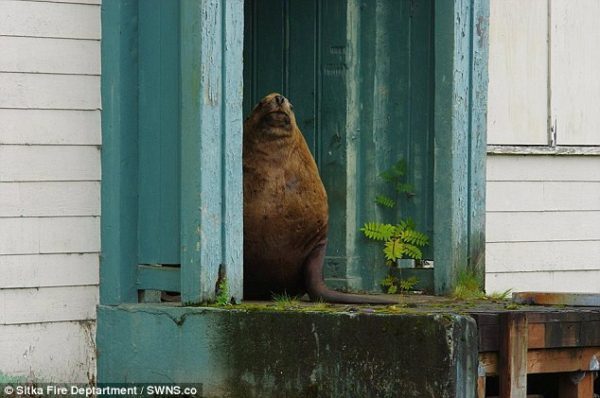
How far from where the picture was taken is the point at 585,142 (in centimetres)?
994

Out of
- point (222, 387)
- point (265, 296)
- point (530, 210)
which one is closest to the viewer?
point (222, 387)

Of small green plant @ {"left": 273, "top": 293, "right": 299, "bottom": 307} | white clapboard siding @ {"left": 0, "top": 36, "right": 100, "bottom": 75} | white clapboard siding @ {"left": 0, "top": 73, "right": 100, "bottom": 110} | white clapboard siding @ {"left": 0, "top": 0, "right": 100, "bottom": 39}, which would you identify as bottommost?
small green plant @ {"left": 273, "top": 293, "right": 299, "bottom": 307}

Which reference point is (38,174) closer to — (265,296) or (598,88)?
(265,296)

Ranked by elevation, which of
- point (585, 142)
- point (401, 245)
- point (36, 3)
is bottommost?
point (401, 245)

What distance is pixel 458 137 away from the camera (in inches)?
316

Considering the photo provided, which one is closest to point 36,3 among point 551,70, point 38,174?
point 38,174

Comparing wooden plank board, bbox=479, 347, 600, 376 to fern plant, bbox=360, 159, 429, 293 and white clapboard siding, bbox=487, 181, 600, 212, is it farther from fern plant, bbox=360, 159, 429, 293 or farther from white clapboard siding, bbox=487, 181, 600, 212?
white clapboard siding, bbox=487, 181, 600, 212

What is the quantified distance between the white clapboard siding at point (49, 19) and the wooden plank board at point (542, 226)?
3.29 meters

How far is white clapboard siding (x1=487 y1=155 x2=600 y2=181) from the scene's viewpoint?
960cm

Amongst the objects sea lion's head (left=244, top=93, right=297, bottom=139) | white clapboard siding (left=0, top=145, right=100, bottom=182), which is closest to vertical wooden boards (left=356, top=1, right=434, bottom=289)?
sea lion's head (left=244, top=93, right=297, bottom=139)

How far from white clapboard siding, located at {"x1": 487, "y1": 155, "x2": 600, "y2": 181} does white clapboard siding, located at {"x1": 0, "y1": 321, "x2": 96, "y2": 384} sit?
3250mm

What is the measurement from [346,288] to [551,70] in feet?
8.32

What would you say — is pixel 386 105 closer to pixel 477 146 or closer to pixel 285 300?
pixel 477 146

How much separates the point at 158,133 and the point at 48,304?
3.86 feet
